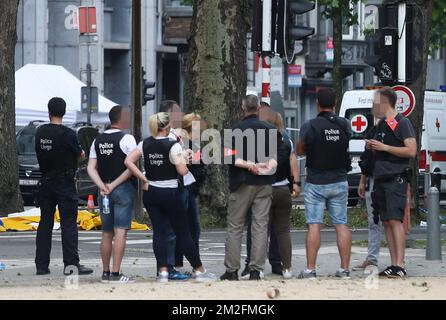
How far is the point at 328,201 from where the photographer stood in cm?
1533

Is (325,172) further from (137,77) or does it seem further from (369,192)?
(137,77)

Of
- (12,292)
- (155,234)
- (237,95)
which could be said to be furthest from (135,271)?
(237,95)

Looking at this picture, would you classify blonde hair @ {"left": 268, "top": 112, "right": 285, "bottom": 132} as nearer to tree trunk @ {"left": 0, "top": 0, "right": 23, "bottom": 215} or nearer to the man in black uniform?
the man in black uniform

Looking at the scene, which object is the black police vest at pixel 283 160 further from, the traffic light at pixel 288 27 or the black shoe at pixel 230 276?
the traffic light at pixel 288 27

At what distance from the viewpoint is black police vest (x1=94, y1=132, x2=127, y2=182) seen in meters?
15.0

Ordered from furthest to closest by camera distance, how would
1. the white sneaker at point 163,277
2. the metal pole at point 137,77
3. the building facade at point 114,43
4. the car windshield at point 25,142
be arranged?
the building facade at point 114,43, the car windshield at point 25,142, the metal pole at point 137,77, the white sneaker at point 163,277

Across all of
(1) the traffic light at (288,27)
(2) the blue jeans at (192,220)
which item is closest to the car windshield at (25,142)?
(1) the traffic light at (288,27)

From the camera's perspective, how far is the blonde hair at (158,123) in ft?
48.8

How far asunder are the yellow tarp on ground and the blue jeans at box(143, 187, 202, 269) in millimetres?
10007

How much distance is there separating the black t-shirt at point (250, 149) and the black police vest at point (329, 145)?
38 centimetres

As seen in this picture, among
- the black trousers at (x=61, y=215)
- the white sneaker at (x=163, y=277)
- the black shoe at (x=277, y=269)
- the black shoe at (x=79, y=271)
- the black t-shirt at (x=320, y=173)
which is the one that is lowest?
the black shoe at (x=79, y=271)

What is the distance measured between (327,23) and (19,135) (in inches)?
1315

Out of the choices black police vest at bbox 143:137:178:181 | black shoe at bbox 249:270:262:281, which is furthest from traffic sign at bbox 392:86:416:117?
black police vest at bbox 143:137:178:181
